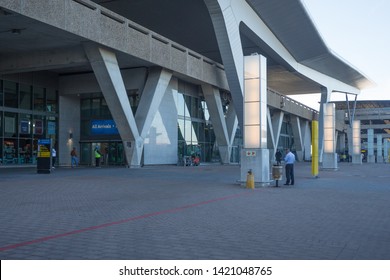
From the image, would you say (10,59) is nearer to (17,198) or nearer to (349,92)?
(17,198)

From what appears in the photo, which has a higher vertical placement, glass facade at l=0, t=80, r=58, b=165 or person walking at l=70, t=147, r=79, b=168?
glass facade at l=0, t=80, r=58, b=165

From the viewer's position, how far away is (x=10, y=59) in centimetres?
2791

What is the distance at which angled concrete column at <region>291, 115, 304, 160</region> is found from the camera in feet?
213

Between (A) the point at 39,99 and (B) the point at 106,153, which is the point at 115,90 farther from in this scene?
(B) the point at 106,153

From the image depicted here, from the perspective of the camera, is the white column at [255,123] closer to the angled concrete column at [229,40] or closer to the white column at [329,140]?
the angled concrete column at [229,40]

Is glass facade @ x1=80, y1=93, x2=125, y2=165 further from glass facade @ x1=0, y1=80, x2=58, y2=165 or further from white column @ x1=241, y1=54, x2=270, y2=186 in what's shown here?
white column @ x1=241, y1=54, x2=270, y2=186

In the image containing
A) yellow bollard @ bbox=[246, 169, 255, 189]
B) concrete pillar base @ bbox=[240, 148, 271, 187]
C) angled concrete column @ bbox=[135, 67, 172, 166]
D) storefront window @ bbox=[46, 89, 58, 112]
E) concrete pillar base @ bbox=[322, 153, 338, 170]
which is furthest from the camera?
A: storefront window @ bbox=[46, 89, 58, 112]

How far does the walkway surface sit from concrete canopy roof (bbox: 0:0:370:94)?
12.2 metres

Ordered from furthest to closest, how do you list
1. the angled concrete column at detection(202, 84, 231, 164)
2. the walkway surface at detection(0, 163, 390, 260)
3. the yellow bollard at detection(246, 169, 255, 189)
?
the angled concrete column at detection(202, 84, 231, 164)
the yellow bollard at detection(246, 169, 255, 189)
the walkway surface at detection(0, 163, 390, 260)

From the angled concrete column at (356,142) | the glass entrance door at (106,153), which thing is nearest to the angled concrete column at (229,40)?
the glass entrance door at (106,153)

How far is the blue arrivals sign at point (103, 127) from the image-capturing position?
35.9m

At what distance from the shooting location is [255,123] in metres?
17.2

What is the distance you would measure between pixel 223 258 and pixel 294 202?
6717mm

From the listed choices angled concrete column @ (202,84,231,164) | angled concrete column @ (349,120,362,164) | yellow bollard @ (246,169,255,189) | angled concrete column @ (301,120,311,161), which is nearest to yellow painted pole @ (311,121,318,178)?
yellow bollard @ (246,169,255,189)
